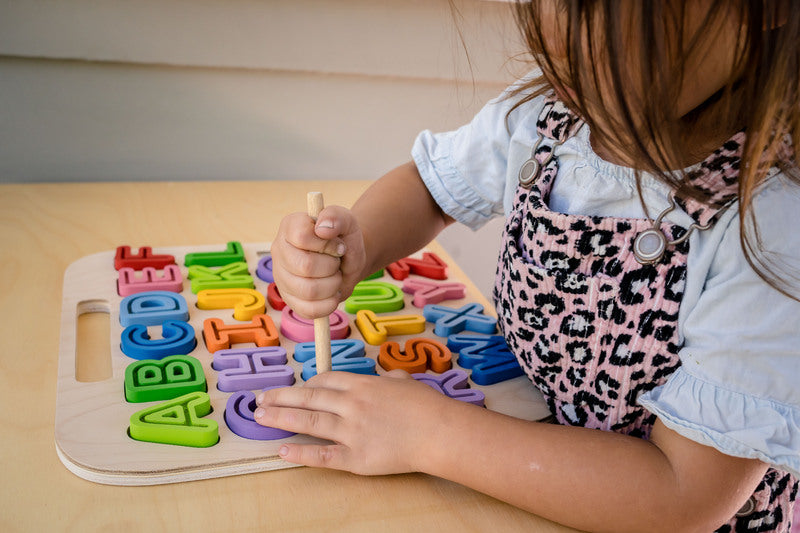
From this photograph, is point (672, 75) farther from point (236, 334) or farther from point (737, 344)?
point (236, 334)

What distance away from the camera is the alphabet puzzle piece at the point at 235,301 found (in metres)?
0.67

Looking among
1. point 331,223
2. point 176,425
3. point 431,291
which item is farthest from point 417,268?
point 176,425

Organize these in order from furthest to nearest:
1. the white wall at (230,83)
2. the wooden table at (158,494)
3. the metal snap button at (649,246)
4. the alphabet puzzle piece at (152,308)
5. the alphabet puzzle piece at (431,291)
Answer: the white wall at (230,83), the alphabet puzzle piece at (431,291), the alphabet puzzle piece at (152,308), the metal snap button at (649,246), the wooden table at (158,494)

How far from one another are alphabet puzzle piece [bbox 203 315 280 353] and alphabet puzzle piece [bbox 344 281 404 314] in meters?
0.09

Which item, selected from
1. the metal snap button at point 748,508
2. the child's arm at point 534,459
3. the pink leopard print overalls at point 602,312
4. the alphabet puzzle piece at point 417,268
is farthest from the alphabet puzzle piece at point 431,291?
the metal snap button at point 748,508

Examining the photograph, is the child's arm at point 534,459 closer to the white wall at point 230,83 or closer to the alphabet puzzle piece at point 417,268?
the alphabet puzzle piece at point 417,268

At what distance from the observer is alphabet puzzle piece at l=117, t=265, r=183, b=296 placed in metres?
0.69

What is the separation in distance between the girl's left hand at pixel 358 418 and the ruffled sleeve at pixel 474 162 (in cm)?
28

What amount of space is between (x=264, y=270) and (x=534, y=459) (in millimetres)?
373

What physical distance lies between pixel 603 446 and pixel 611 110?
0.74ft

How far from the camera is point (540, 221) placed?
0.61 metres

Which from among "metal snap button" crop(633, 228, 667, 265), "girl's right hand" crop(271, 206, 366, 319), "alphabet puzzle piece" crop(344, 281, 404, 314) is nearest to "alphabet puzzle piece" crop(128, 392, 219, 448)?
"girl's right hand" crop(271, 206, 366, 319)

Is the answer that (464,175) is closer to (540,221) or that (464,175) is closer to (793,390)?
(540,221)

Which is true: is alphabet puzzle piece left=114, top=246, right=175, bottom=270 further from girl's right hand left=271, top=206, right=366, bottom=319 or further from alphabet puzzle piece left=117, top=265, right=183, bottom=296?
girl's right hand left=271, top=206, right=366, bottom=319
